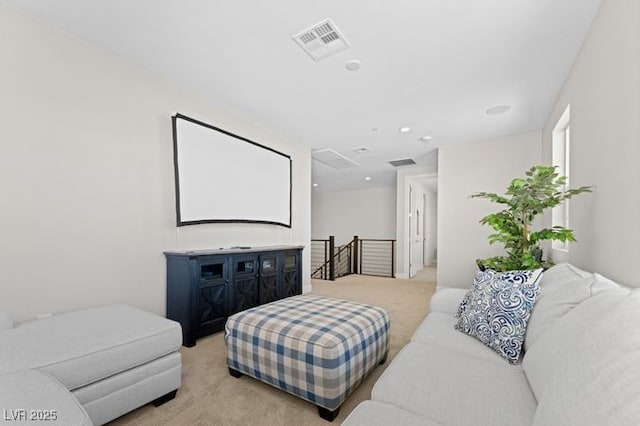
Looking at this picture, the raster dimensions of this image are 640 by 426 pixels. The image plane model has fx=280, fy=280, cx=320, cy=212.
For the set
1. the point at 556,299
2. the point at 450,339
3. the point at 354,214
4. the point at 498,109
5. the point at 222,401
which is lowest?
the point at 222,401

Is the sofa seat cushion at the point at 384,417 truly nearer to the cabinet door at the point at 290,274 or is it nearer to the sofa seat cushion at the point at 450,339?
the sofa seat cushion at the point at 450,339

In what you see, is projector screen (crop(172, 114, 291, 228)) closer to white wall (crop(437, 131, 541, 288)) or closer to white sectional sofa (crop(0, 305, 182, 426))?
white sectional sofa (crop(0, 305, 182, 426))

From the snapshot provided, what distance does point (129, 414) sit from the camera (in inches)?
60.7

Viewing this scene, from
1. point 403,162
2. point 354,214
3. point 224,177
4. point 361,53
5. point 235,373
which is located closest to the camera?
point 235,373

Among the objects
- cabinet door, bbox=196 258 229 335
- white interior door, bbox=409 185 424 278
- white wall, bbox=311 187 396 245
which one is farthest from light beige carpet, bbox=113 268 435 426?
white wall, bbox=311 187 396 245

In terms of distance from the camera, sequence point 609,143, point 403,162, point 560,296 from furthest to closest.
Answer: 1. point 403,162
2. point 609,143
3. point 560,296

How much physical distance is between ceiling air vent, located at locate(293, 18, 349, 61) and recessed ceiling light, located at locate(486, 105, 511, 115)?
212 cm

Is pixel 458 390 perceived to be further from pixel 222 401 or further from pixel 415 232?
pixel 415 232

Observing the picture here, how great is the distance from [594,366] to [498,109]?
3387 mm

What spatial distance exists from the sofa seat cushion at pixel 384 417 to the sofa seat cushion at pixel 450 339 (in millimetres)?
619

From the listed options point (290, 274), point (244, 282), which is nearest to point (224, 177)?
point (244, 282)

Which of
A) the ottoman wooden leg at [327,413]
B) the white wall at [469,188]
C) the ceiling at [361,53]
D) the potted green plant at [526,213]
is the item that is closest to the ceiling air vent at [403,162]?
the white wall at [469,188]

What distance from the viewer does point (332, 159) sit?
17.9ft

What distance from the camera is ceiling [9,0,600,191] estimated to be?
6.02ft
